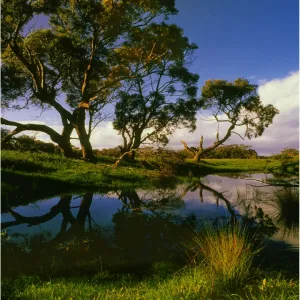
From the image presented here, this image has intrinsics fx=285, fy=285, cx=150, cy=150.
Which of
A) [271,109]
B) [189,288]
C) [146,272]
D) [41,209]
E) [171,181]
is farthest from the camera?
[271,109]

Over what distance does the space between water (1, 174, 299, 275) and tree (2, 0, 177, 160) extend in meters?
5.89

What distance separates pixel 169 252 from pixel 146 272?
46.0 inches

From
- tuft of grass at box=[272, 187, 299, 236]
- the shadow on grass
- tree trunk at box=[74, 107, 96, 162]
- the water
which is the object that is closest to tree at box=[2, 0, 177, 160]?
tree trunk at box=[74, 107, 96, 162]

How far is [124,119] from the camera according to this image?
15.9m

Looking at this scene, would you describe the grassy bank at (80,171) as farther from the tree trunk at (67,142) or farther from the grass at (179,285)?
the grass at (179,285)

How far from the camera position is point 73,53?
17266mm

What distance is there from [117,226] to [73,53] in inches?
490

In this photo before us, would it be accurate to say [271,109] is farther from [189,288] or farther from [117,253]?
[189,288]

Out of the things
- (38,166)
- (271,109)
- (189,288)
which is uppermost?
(271,109)

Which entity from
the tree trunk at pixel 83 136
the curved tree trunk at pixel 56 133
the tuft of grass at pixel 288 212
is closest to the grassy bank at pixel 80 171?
the tree trunk at pixel 83 136

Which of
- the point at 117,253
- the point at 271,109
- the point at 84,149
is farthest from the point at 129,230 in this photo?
the point at 271,109

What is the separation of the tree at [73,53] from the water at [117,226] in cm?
589

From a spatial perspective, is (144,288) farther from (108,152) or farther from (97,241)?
(108,152)

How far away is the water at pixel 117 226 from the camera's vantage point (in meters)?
6.12
